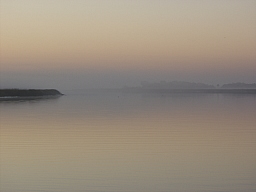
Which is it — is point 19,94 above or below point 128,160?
above

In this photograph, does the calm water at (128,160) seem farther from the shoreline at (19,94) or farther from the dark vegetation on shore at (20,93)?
the dark vegetation on shore at (20,93)

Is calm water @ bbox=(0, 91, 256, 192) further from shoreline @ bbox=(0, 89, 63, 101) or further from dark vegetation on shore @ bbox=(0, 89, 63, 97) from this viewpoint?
dark vegetation on shore @ bbox=(0, 89, 63, 97)

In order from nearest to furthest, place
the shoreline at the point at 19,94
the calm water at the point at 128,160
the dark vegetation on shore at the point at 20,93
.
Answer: the calm water at the point at 128,160, the shoreline at the point at 19,94, the dark vegetation on shore at the point at 20,93

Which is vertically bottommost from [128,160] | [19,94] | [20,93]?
[128,160]

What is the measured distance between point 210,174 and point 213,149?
5188 millimetres

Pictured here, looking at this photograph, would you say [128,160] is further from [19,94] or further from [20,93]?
[20,93]

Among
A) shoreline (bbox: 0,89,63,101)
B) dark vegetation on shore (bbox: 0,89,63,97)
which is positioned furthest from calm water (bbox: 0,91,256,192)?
dark vegetation on shore (bbox: 0,89,63,97)

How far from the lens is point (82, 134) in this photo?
78.6ft

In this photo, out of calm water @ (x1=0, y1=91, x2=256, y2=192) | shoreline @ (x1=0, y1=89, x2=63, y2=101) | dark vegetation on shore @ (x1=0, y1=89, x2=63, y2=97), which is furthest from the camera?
dark vegetation on shore @ (x1=0, y1=89, x2=63, y2=97)

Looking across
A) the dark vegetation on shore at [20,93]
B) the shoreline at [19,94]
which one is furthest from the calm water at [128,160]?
the dark vegetation on shore at [20,93]

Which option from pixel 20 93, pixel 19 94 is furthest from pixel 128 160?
pixel 20 93

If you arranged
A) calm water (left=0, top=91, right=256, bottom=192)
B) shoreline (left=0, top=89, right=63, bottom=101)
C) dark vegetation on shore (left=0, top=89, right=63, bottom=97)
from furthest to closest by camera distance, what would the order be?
1. dark vegetation on shore (left=0, top=89, right=63, bottom=97)
2. shoreline (left=0, top=89, right=63, bottom=101)
3. calm water (left=0, top=91, right=256, bottom=192)

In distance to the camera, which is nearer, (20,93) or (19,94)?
(19,94)

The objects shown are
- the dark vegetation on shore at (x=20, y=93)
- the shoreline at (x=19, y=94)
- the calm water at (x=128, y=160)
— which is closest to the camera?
the calm water at (x=128, y=160)
